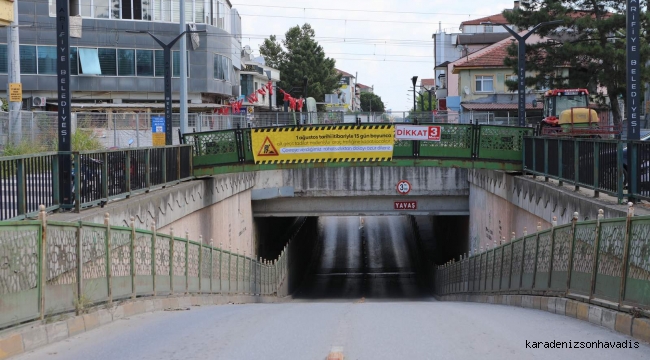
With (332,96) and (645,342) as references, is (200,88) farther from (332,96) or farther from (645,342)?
(332,96)

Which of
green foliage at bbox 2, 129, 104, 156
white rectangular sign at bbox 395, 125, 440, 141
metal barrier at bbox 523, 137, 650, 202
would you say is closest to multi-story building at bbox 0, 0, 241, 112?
green foliage at bbox 2, 129, 104, 156

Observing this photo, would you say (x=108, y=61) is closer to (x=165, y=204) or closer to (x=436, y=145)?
(x=436, y=145)

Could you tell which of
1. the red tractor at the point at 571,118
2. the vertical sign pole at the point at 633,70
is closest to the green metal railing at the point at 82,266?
the vertical sign pole at the point at 633,70

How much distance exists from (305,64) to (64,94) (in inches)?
3820

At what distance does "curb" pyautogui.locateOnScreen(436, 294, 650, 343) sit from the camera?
9953 mm

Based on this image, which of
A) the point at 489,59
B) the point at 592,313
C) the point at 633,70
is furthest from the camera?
the point at 489,59

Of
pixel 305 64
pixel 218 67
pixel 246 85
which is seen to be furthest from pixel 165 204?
pixel 305 64

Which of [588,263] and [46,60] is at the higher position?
[46,60]

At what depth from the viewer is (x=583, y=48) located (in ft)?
163

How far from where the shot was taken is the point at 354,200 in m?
44.3

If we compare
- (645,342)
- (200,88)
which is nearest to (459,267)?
(645,342)

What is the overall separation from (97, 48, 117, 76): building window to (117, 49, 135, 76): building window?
28 cm

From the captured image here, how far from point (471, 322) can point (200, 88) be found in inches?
1902

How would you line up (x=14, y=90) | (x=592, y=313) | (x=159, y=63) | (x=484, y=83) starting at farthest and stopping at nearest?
1. (x=484, y=83)
2. (x=159, y=63)
3. (x=14, y=90)
4. (x=592, y=313)
